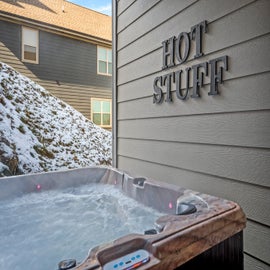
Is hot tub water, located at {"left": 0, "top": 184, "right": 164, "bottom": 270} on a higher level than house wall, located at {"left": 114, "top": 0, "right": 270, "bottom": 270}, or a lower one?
lower

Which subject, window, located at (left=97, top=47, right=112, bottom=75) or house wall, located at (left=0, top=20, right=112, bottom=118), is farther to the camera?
window, located at (left=97, top=47, right=112, bottom=75)

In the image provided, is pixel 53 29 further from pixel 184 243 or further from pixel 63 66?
pixel 184 243

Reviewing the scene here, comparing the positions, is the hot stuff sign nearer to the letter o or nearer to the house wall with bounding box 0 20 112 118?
the letter o

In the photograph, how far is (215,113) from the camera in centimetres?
145

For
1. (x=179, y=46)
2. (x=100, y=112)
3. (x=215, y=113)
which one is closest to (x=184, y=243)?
(x=215, y=113)

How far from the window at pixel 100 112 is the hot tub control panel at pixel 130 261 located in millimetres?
6964

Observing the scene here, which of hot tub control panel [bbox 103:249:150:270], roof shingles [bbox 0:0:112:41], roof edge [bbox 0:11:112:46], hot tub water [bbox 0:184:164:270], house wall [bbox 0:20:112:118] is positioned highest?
roof shingles [bbox 0:0:112:41]

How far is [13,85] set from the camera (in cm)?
512

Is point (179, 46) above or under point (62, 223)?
above

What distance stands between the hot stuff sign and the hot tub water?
865mm

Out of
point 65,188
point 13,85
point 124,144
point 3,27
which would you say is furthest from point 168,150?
point 3,27

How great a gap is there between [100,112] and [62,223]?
20.9 ft

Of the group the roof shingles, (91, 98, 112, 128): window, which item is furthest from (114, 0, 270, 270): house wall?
(91, 98, 112, 128): window

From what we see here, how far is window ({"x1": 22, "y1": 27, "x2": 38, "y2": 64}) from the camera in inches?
253
